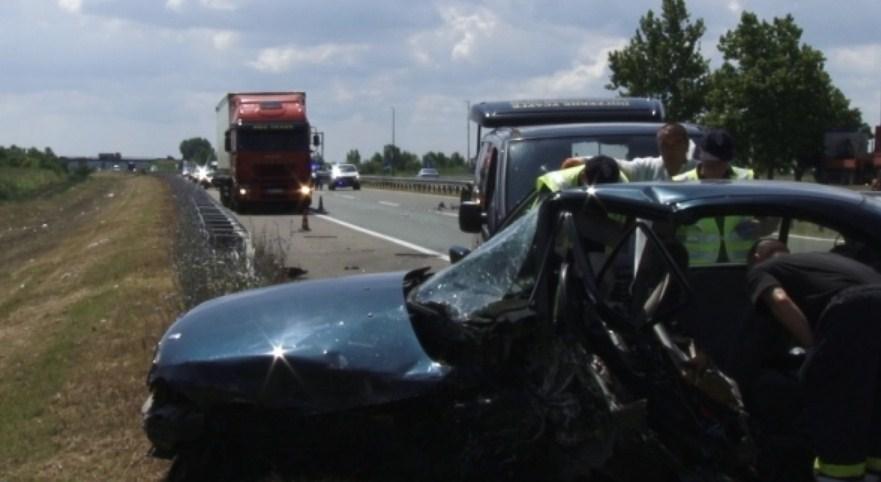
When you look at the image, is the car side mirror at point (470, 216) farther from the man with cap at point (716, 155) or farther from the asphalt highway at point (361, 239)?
the man with cap at point (716, 155)

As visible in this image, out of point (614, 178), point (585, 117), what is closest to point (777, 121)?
point (585, 117)

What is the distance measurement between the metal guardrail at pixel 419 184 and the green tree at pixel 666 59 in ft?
26.9

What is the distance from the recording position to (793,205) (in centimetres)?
578

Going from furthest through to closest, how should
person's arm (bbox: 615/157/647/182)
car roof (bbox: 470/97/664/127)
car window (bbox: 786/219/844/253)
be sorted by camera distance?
car roof (bbox: 470/97/664/127) < person's arm (bbox: 615/157/647/182) < car window (bbox: 786/219/844/253)

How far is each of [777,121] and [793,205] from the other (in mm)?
59158

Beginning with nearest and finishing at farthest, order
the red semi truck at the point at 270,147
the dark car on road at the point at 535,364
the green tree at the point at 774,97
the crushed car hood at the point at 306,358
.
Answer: the dark car on road at the point at 535,364, the crushed car hood at the point at 306,358, the red semi truck at the point at 270,147, the green tree at the point at 774,97

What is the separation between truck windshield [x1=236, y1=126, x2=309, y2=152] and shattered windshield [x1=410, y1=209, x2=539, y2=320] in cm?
3732

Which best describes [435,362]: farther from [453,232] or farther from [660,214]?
[453,232]

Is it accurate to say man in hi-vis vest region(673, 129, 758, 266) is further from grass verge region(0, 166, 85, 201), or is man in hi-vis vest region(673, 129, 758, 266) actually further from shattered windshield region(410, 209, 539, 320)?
grass verge region(0, 166, 85, 201)

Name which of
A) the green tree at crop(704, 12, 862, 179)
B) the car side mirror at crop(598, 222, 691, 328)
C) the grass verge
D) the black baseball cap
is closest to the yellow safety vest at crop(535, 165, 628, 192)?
the black baseball cap

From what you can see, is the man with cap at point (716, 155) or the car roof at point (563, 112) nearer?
the man with cap at point (716, 155)

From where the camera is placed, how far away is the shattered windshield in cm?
621

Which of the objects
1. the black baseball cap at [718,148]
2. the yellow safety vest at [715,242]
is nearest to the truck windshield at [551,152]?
the black baseball cap at [718,148]

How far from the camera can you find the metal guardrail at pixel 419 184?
65312mm
